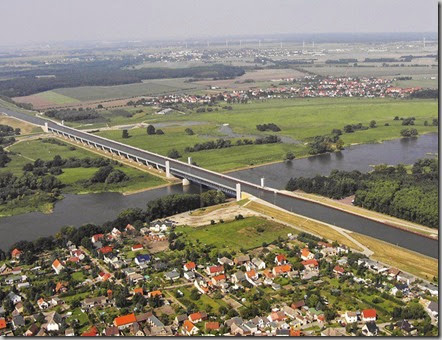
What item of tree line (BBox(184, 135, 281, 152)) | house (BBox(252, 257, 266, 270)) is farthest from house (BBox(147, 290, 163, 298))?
tree line (BBox(184, 135, 281, 152))

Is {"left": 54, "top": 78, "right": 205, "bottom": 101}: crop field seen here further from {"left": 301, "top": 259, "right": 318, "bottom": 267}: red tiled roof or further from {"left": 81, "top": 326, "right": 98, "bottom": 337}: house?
{"left": 81, "top": 326, "right": 98, "bottom": 337}: house

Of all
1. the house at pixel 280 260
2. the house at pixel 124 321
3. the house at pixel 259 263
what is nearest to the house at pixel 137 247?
the house at pixel 259 263

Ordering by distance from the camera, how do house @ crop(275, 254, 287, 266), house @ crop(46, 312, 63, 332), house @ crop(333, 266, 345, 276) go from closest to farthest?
house @ crop(46, 312, 63, 332), house @ crop(333, 266, 345, 276), house @ crop(275, 254, 287, 266)

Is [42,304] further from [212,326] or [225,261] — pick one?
[225,261]

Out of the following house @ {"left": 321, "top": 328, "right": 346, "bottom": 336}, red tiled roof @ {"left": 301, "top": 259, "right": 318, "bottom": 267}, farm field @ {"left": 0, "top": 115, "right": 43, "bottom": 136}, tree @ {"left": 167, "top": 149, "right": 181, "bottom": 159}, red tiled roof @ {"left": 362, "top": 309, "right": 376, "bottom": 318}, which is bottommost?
house @ {"left": 321, "top": 328, "right": 346, "bottom": 336}

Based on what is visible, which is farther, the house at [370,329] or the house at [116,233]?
the house at [116,233]

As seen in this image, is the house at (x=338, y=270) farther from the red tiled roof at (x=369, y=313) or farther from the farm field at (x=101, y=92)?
the farm field at (x=101, y=92)
